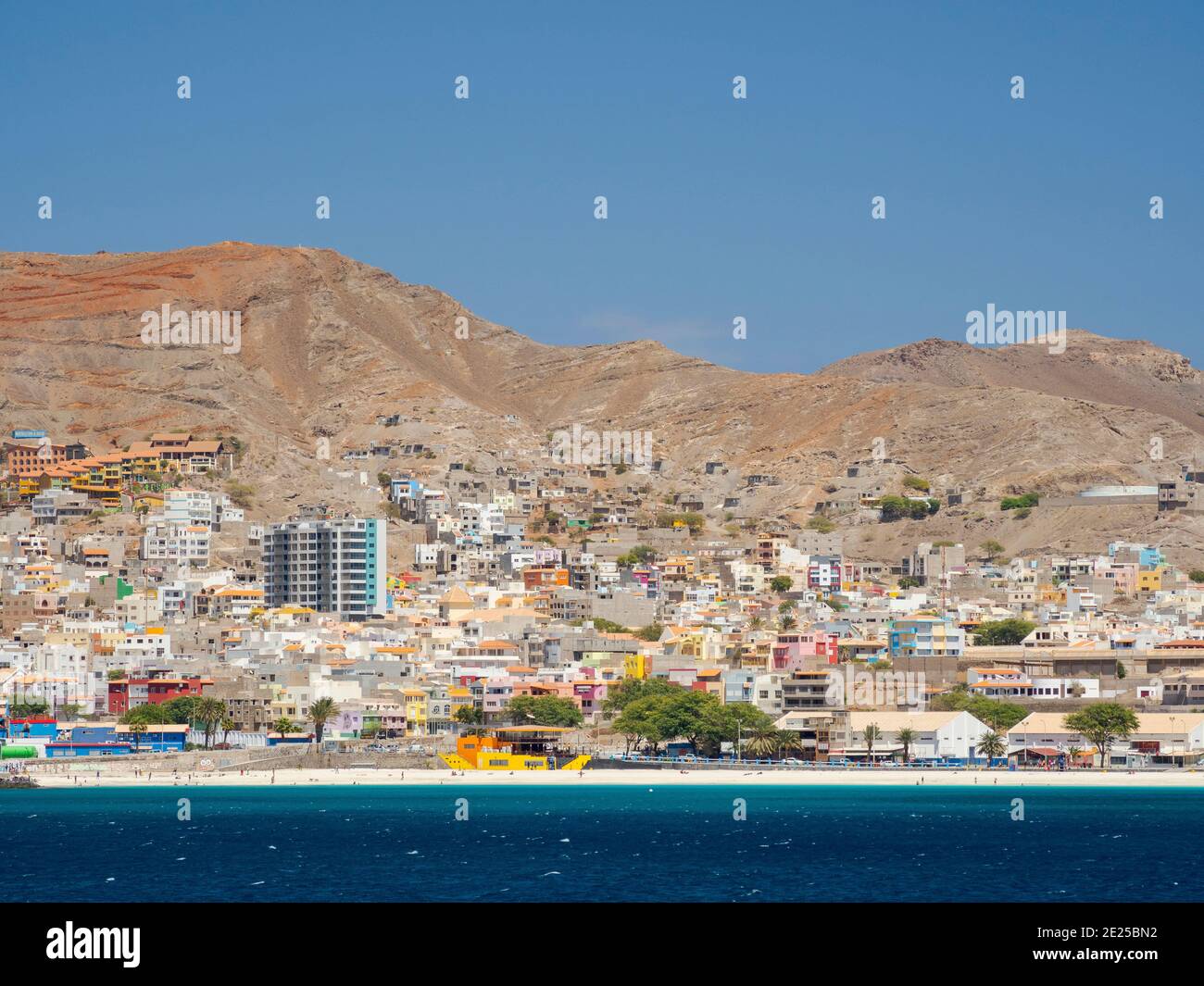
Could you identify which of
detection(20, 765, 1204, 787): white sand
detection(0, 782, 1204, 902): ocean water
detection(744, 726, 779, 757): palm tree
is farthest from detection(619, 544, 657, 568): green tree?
detection(0, 782, 1204, 902): ocean water

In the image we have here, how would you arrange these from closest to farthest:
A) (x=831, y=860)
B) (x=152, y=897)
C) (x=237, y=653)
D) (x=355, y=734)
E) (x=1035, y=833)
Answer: (x=152, y=897)
(x=831, y=860)
(x=1035, y=833)
(x=355, y=734)
(x=237, y=653)

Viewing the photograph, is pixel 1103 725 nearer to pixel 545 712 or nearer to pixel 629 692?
pixel 629 692

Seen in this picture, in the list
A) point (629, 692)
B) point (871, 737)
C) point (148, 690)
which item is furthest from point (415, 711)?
point (871, 737)

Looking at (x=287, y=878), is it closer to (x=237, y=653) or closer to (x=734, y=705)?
(x=734, y=705)

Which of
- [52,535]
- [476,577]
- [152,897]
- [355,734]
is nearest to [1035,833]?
[152,897]

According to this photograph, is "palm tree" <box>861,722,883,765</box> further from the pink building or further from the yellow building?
the yellow building

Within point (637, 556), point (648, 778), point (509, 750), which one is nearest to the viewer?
point (648, 778)
